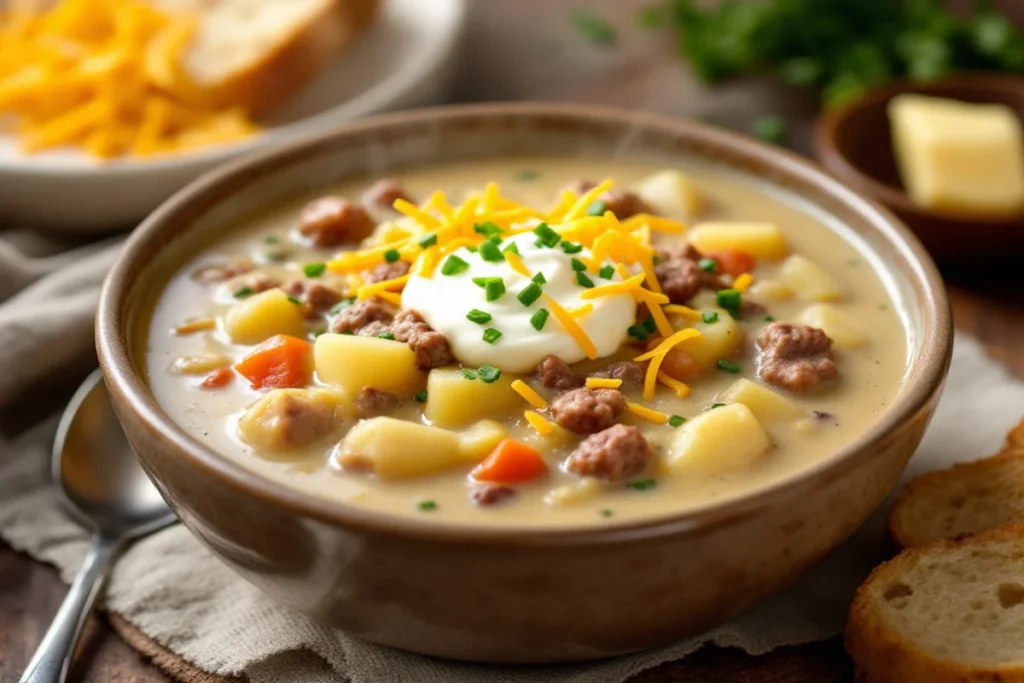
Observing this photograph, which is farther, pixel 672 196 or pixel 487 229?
pixel 672 196

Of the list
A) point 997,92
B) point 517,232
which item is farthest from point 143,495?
point 997,92

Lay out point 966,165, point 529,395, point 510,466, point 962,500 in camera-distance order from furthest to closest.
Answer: point 966,165, point 962,500, point 529,395, point 510,466

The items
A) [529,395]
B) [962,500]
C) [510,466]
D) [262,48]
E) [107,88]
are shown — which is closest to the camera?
[510,466]

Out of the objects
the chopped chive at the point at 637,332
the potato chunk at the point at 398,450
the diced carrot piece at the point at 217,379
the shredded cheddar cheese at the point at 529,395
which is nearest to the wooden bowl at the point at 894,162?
the chopped chive at the point at 637,332

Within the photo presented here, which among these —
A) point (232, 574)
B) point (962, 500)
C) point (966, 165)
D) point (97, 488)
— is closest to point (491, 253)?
point (232, 574)

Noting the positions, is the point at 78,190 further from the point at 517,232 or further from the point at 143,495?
the point at 517,232

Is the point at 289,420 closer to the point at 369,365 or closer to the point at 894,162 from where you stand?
the point at 369,365

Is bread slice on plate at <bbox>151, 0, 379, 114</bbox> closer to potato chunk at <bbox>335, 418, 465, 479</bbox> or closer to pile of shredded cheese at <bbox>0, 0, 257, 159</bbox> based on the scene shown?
pile of shredded cheese at <bbox>0, 0, 257, 159</bbox>
